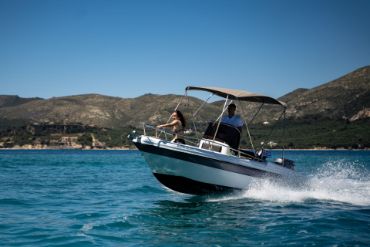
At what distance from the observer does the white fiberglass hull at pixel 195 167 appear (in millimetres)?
16766

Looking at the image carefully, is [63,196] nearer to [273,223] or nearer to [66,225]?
[66,225]

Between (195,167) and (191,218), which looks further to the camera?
(195,167)

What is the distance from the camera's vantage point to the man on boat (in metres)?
18.4

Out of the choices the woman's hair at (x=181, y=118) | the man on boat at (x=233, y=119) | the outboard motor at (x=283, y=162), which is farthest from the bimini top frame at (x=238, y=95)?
the outboard motor at (x=283, y=162)

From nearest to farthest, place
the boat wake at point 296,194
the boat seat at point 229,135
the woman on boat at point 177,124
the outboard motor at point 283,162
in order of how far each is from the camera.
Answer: the woman on boat at point 177,124
the boat wake at point 296,194
the boat seat at point 229,135
the outboard motor at point 283,162

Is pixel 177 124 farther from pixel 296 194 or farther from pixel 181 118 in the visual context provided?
pixel 296 194

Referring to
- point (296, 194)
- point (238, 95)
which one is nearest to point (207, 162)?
point (238, 95)

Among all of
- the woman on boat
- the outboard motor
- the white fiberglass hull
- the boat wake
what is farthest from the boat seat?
the outboard motor

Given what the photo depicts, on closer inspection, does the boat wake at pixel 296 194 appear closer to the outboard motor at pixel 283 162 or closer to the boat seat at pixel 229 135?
the outboard motor at pixel 283 162

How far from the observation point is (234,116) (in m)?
18.6

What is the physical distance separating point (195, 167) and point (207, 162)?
514 millimetres

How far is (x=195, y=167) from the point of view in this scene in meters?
17.0

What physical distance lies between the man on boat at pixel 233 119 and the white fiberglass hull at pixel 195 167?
1714 millimetres

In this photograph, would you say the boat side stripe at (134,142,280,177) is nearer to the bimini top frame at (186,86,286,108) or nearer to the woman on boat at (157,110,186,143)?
the woman on boat at (157,110,186,143)
